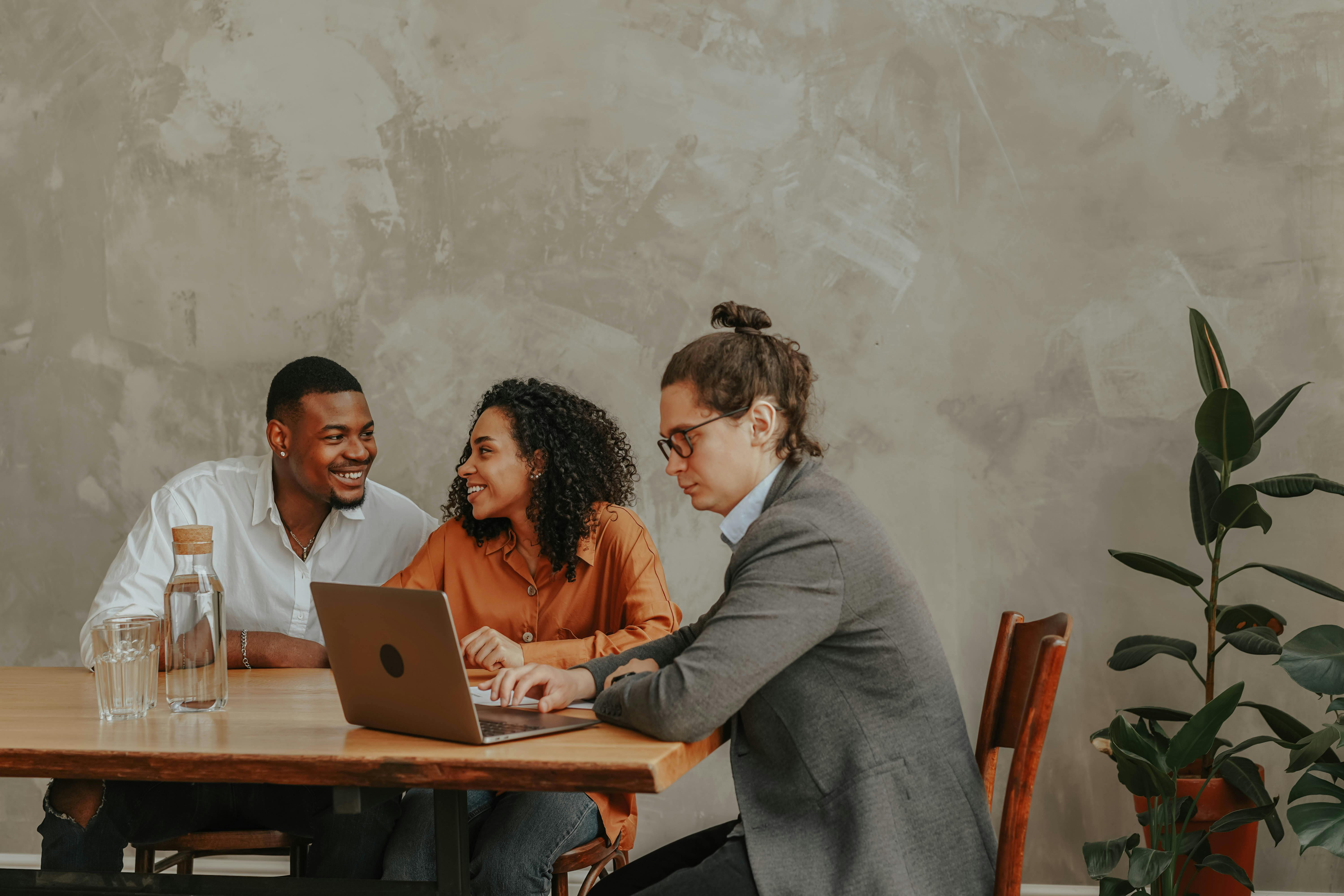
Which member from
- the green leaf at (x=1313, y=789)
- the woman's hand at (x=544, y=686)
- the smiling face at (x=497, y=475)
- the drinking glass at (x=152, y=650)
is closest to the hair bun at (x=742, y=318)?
the woman's hand at (x=544, y=686)

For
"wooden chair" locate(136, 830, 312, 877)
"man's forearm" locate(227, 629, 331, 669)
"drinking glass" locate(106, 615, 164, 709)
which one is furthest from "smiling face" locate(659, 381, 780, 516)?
"wooden chair" locate(136, 830, 312, 877)

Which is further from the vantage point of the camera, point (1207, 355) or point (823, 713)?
point (1207, 355)

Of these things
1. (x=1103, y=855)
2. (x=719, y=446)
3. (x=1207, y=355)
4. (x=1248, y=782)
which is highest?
(x=1207, y=355)

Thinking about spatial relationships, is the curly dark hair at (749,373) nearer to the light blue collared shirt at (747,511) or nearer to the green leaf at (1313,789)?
the light blue collared shirt at (747,511)

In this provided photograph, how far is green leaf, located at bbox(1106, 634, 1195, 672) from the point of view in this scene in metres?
2.65

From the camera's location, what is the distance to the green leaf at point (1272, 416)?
2.60m

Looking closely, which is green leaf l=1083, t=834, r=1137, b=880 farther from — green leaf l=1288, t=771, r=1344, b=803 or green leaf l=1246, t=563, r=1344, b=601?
green leaf l=1246, t=563, r=1344, b=601

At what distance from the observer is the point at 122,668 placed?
158 centimetres

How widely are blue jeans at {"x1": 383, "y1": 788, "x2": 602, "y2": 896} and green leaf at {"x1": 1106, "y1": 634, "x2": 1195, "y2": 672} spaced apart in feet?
4.89

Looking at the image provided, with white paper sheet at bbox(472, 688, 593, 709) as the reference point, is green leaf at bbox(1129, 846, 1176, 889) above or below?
below

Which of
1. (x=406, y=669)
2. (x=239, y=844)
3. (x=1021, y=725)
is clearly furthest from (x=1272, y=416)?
(x=239, y=844)

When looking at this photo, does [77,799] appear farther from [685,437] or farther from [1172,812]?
[1172,812]

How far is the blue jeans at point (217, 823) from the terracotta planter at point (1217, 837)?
6.01 ft

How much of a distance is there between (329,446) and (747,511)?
1.27 meters
